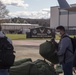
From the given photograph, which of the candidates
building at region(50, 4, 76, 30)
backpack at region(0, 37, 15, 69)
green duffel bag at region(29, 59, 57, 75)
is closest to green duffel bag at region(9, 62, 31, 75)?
green duffel bag at region(29, 59, 57, 75)

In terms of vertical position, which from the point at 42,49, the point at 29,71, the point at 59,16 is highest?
the point at 42,49

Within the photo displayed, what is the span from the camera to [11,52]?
4852 millimetres

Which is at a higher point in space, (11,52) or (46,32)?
(11,52)

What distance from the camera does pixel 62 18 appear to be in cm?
11100

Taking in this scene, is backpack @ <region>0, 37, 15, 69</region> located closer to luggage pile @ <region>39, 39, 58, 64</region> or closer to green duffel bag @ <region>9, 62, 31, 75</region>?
green duffel bag @ <region>9, 62, 31, 75</region>

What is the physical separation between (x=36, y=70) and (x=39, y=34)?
1452 inches

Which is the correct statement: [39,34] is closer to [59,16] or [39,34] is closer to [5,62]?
[5,62]

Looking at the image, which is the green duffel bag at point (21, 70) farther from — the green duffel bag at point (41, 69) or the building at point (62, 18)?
the building at point (62, 18)

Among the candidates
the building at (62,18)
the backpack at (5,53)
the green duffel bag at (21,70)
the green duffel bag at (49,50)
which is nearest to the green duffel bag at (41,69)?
the green duffel bag at (21,70)

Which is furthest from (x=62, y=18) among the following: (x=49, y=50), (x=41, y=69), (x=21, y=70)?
(x=21, y=70)

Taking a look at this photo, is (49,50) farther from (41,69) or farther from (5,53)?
(5,53)

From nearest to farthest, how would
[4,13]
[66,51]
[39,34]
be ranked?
1. [66,51]
2. [39,34]
3. [4,13]

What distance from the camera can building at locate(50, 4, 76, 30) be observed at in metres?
106

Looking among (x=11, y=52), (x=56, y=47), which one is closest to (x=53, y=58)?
(x=56, y=47)
